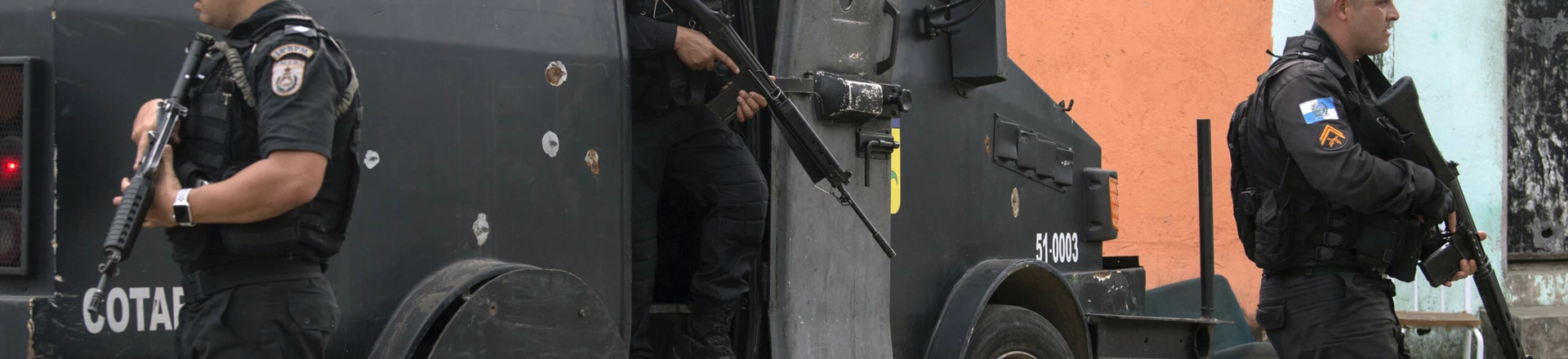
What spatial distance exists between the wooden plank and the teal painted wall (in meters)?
0.56

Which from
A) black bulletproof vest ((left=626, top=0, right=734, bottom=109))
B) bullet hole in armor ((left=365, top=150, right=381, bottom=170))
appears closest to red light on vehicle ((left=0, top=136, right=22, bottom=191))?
bullet hole in armor ((left=365, top=150, right=381, bottom=170))

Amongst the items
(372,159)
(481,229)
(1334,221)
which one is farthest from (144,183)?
(1334,221)

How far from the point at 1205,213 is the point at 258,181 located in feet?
11.8

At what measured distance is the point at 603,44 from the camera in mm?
2922

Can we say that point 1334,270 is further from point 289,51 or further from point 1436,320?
point 1436,320

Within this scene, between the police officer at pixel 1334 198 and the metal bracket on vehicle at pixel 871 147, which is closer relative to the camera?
the police officer at pixel 1334 198

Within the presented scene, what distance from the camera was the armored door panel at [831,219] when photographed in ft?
11.2

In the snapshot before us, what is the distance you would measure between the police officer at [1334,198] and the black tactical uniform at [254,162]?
232cm

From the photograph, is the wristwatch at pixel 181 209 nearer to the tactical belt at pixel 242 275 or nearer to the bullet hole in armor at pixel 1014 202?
the tactical belt at pixel 242 275

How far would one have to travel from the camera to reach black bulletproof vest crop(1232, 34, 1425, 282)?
3467mm

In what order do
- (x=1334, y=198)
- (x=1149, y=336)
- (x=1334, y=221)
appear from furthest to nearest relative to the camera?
(x=1149, y=336) < (x=1334, y=221) < (x=1334, y=198)

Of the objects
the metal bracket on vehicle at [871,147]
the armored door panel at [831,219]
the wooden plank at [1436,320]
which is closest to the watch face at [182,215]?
the armored door panel at [831,219]

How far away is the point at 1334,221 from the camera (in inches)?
137

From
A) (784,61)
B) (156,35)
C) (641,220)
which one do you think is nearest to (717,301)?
(641,220)
